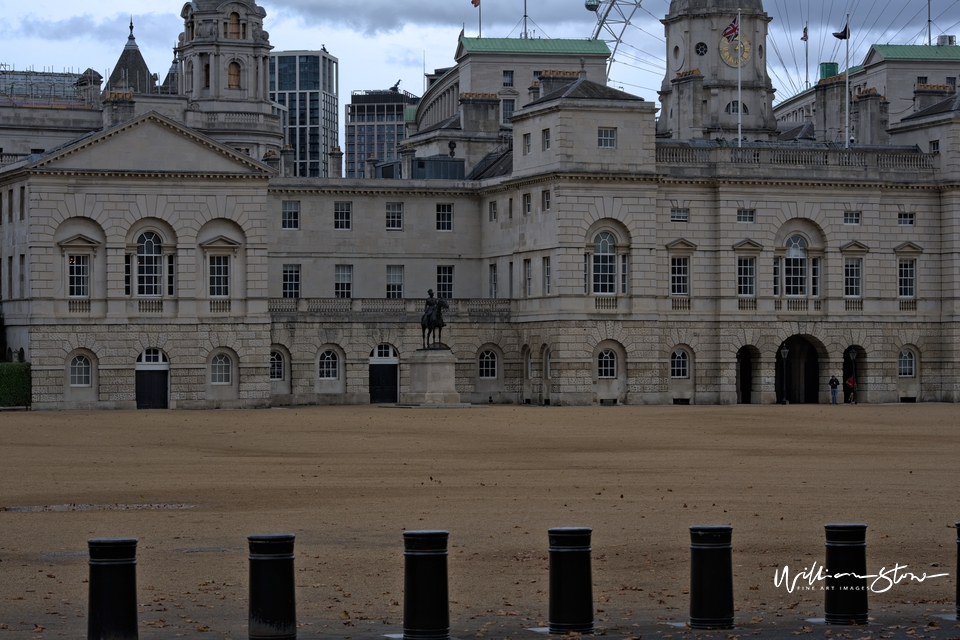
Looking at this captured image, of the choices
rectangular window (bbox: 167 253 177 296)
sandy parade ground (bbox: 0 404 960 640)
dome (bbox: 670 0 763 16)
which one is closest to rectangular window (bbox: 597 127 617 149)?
rectangular window (bbox: 167 253 177 296)

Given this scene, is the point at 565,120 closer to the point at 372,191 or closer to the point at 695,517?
the point at 372,191

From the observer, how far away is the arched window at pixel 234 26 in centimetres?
11362

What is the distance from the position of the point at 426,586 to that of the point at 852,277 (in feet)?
224

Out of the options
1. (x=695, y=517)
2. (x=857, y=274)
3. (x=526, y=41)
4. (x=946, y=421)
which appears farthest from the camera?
(x=526, y=41)

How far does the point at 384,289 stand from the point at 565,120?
1405cm

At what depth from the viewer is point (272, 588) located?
1634 centimetres

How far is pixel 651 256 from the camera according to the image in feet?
259

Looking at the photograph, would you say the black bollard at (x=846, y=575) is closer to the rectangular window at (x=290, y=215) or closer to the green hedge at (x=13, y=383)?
the green hedge at (x=13, y=383)

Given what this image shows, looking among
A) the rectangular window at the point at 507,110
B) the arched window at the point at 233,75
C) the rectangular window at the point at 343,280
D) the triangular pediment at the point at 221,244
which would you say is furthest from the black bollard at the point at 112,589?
the arched window at the point at 233,75

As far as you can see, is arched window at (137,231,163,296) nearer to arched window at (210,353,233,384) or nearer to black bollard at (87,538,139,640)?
arched window at (210,353,233,384)

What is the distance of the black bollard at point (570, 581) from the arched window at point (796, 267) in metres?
65.7

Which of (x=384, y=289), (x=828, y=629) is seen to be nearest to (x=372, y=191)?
(x=384, y=289)

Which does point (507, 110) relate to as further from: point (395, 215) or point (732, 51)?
point (395, 215)

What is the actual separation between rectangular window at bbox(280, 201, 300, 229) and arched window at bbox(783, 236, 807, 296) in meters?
23.2
